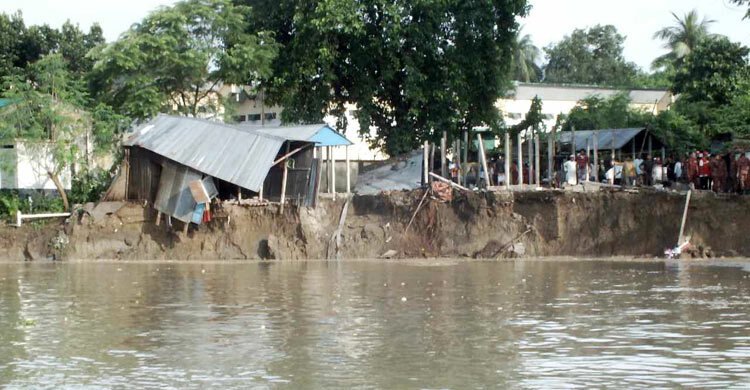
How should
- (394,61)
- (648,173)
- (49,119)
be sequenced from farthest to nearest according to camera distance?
(394,61) → (648,173) → (49,119)

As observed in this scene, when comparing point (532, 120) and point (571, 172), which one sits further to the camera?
point (532, 120)

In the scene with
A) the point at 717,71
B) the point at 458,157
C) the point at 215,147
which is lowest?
the point at 458,157

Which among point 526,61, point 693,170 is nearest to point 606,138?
point 693,170

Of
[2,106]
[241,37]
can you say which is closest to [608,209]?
[241,37]

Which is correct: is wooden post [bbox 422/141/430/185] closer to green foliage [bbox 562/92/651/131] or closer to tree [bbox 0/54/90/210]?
tree [bbox 0/54/90/210]

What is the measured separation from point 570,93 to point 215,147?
96.6ft

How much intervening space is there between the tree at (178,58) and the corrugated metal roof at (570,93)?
23.3 metres

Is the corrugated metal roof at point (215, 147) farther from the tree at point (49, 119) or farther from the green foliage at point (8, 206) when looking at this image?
the green foliage at point (8, 206)

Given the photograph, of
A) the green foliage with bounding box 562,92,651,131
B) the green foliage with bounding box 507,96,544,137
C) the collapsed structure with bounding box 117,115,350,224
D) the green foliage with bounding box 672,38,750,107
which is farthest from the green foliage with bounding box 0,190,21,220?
the green foliage with bounding box 672,38,750,107

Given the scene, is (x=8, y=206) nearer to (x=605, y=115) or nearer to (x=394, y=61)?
(x=394, y=61)

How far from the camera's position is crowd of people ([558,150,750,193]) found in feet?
94.3

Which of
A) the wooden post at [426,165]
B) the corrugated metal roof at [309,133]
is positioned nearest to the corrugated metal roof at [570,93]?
the wooden post at [426,165]

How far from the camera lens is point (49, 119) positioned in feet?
96.1

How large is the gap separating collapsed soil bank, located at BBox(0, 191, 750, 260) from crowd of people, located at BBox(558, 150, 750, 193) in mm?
763
